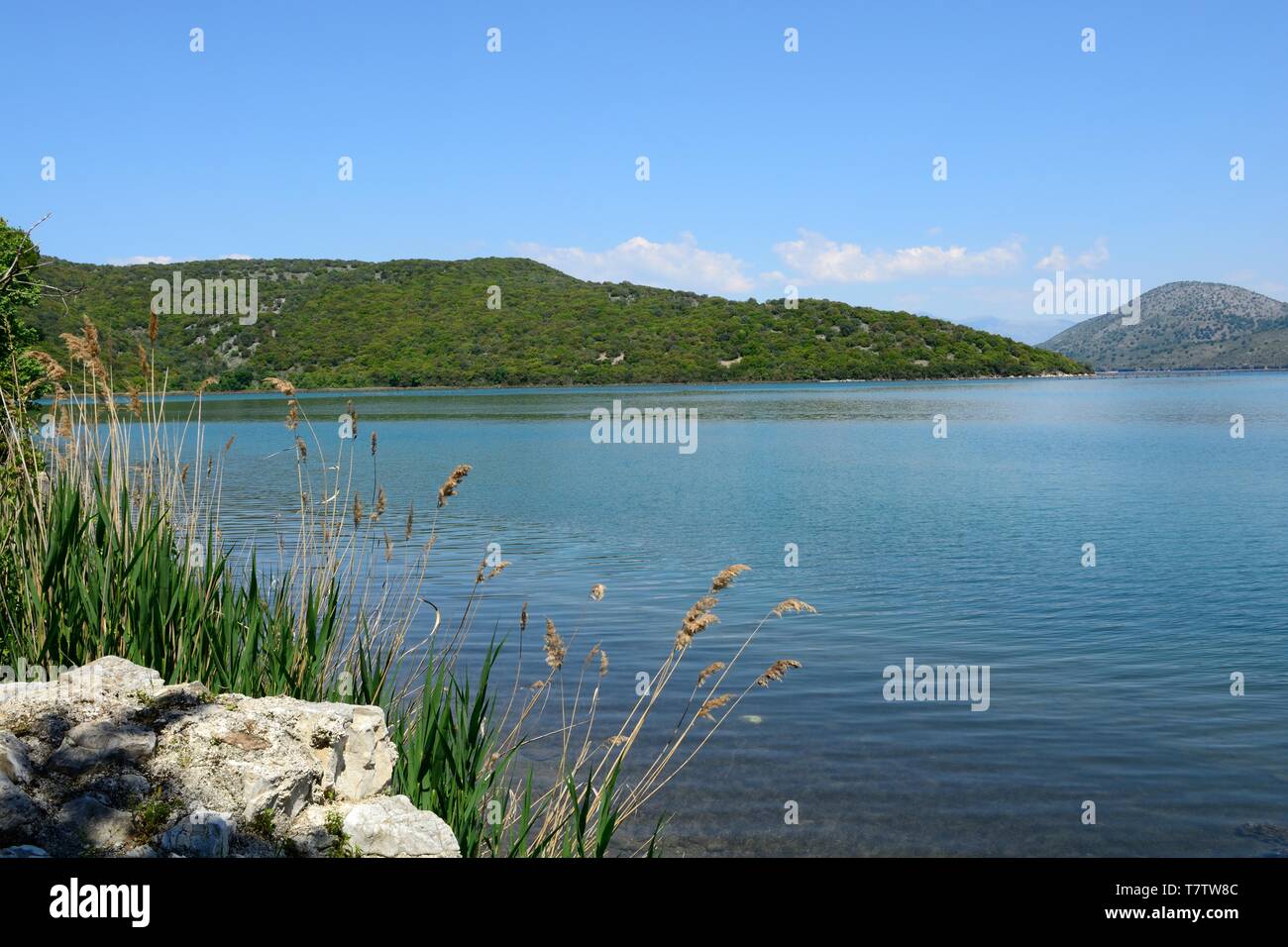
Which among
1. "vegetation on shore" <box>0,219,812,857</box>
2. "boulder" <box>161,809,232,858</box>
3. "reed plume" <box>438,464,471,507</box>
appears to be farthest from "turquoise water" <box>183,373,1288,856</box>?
"boulder" <box>161,809,232,858</box>

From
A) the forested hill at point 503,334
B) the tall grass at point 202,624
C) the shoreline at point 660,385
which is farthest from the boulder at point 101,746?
the shoreline at point 660,385

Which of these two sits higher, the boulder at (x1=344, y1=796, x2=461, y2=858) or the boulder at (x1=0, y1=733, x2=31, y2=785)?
the boulder at (x1=0, y1=733, x2=31, y2=785)

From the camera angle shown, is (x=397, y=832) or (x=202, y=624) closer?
(x=397, y=832)

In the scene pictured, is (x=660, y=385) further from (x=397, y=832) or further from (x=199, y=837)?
(x=199, y=837)

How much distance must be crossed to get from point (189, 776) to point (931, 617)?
1086cm

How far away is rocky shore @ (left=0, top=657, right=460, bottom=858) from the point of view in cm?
375

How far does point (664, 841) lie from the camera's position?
6.67m

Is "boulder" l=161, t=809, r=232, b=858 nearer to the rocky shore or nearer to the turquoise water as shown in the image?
the rocky shore

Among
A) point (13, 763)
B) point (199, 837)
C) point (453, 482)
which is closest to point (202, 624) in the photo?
point (453, 482)

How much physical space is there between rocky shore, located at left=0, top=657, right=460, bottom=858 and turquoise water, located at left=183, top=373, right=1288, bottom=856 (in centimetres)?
303

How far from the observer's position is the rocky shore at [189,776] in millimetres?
3750

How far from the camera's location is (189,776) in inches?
162

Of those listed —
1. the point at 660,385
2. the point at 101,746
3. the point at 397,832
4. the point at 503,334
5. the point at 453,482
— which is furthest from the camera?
the point at 503,334

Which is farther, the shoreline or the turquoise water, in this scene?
the shoreline
